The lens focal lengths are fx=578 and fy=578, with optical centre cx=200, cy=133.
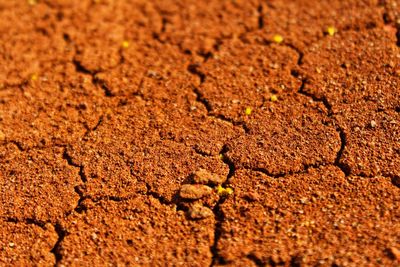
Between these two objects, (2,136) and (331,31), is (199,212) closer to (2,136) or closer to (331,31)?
(2,136)

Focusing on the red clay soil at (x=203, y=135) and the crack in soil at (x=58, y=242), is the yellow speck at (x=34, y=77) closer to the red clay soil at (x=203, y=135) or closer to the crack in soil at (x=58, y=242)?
the red clay soil at (x=203, y=135)

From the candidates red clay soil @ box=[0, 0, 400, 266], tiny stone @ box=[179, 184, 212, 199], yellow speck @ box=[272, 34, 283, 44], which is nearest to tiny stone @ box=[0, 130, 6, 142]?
red clay soil @ box=[0, 0, 400, 266]

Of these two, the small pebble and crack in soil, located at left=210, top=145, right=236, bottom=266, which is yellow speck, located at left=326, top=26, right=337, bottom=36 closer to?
crack in soil, located at left=210, top=145, right=236, bottom=266

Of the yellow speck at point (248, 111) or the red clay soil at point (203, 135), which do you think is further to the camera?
the yellow speck at point (248, 111)

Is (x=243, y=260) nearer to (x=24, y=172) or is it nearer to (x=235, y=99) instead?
(x=235, y=99)

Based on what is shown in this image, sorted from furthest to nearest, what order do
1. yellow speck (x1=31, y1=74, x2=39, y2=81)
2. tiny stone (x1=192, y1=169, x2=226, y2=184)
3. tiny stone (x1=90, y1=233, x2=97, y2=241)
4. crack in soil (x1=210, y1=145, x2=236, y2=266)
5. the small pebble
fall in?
1. yellow speck (x1=31, y1=74, x2=39, y2=81)
2. tiny stone (x1=192, y1=169, x2=226, y2=184)
3. tiny stone (x1=90, y1=233, x2=97, y2=241)
4. crack in soil (x1=210, y1=145, x2=236, y2=266)
5. the small pebble

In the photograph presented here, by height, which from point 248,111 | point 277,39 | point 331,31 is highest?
point 331,31

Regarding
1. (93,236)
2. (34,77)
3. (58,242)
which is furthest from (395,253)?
(34,77)

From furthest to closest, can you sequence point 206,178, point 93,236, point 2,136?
point 2,136
point 206,178
point 93,236

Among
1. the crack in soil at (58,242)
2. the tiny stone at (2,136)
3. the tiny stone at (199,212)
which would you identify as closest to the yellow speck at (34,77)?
the tiny stone at (2,136)
